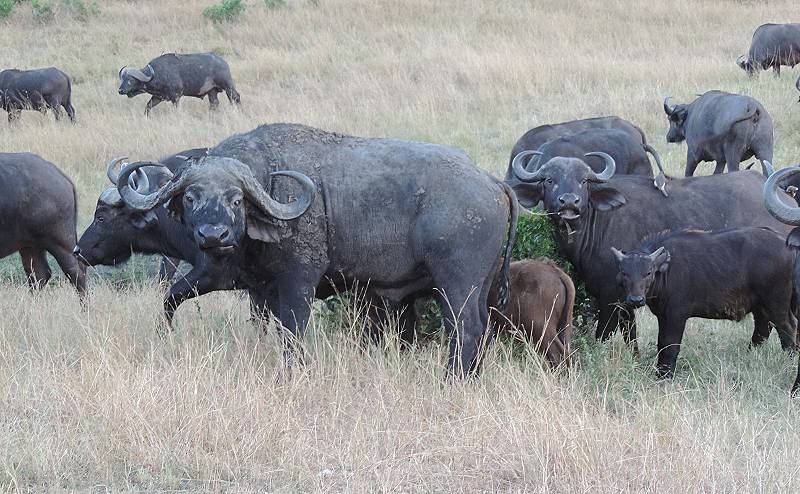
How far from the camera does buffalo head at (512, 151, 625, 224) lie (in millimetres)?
8227

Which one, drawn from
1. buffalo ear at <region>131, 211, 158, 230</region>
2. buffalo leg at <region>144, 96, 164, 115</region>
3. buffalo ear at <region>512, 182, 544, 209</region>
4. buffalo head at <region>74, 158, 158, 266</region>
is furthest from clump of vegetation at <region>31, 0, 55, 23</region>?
buffalo ear at <region>512, 182, 544, 209</region>

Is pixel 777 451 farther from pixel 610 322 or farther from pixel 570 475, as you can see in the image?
pixel 610 322

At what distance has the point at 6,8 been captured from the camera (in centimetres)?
2797

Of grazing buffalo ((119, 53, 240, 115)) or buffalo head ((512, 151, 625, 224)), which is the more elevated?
buffalo head ((512, 151, 625, 224))

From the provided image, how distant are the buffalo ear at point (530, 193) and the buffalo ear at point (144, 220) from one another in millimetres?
2635

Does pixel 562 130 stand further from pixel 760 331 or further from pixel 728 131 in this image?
pixel 760 331

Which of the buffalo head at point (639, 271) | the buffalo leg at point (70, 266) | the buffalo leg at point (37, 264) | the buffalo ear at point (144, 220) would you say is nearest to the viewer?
the buffalo head at point (639, 271)

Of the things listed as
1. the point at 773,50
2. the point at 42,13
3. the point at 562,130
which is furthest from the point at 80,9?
the point at 562,130

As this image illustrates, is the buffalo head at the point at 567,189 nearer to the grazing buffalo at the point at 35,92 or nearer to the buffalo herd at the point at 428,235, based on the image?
the buffalo herd at the point at 428,235

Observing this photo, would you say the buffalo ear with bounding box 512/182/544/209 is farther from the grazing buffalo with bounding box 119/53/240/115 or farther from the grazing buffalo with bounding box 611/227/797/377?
the grazing buffalo with bounding box 119/53/240/115

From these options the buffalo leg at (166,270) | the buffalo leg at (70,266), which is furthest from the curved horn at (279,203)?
the buffalo leg at (166,270)

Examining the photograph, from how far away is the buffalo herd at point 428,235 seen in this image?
691 cm

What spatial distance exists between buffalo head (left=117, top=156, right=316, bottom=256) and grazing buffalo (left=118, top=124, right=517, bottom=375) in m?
0.03

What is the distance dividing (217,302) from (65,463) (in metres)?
4.59
